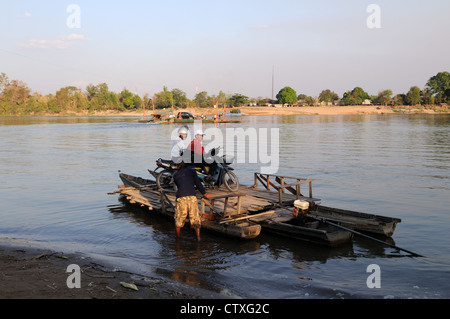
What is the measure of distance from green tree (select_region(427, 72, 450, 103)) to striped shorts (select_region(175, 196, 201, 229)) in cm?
12089

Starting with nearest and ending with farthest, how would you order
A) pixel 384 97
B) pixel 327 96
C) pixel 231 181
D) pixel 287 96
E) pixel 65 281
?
pixel 65 281, pixel 231 181, pixel 384 97, pixel 287 96, pixel 327 96

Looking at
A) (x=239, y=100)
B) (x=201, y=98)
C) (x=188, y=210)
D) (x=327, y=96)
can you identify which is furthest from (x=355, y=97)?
(x=188, y=210)

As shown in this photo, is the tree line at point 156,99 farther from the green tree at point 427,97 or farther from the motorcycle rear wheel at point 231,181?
the motorcycle rear wheel at point 231,181

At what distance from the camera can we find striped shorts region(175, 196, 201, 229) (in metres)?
8.51

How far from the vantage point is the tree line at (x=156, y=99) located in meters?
114

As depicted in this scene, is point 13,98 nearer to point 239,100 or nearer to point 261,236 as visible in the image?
point 239,100

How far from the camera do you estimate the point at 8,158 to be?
2427cm

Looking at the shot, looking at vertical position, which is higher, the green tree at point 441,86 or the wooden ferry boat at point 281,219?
the green tree at point 441,86

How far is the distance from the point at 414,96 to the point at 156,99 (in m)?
78.2

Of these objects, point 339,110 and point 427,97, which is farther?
point 427,97

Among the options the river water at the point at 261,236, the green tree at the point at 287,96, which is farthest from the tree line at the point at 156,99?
the river water at the point at 261,236

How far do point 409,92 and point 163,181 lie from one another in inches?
4597

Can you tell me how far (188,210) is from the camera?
865 cm
